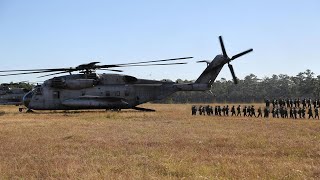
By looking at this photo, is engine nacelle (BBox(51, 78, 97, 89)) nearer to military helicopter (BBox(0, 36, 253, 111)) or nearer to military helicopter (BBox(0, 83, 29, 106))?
military helicopter (BBox(0, 36, 253, 111))

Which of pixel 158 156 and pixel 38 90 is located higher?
pixel 38 90

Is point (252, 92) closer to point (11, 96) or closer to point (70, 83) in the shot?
point (11, 96)

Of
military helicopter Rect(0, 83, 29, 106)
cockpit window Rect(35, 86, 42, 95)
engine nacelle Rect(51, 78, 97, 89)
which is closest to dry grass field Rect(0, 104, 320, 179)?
engine nacelle Rect(51, 78, 97, 89)

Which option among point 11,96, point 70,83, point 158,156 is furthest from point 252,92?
point 158,156

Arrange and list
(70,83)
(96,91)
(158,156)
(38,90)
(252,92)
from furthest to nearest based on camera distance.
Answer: (252,92)
(96,91)
(38,90)
(70,83)
(158,156)

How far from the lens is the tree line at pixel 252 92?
355ft

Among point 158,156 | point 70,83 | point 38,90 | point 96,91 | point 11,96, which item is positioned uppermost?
point 70,83

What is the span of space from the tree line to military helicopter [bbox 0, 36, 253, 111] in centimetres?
6409

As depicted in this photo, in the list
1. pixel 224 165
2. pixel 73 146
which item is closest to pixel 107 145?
pixel 73 146

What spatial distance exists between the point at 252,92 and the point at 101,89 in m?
127

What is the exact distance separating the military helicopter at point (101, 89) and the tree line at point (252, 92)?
64086 mm

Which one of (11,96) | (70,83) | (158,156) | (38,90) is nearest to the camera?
(158,156)

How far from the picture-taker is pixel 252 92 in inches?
6191

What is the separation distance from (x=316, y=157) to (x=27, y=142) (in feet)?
31.9
